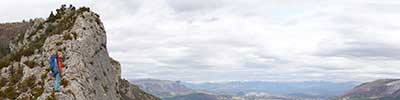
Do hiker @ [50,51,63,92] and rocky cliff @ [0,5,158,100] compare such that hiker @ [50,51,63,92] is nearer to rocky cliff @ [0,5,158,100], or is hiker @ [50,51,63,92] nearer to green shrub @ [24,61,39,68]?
rocky cliff @ [0,5,158,100]

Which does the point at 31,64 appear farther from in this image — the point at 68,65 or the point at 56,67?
the point at 56,67

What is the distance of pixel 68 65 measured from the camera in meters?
46.8

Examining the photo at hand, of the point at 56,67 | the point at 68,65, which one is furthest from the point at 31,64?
the point at 56,67

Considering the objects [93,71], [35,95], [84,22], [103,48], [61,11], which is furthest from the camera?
[61,11]

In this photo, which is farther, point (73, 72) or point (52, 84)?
point (73, 72)

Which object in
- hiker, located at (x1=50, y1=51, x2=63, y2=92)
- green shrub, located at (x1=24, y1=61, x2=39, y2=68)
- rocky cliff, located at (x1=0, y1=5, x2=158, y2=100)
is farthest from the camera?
green shrub, located at (x1=24, y1=61, x2=39, y2=68)

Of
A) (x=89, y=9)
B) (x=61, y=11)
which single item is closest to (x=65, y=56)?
(x=89, y=9)

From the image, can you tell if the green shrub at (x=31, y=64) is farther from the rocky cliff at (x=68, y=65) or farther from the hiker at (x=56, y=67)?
the hiker at (x=56, y=67)

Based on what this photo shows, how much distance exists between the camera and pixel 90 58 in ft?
176

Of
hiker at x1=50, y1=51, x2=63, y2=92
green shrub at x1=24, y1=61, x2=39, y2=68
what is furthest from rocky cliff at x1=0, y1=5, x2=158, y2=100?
hiker at x1=50, y1=51, x2=63, y2=92

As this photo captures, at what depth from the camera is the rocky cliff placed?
143ft

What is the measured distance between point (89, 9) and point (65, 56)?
18.1 metres

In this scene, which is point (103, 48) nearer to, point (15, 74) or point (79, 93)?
point (15, 74)

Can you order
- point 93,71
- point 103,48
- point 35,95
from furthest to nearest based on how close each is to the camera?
1. point 103,48
2. point 93,71
3. point 35,95
